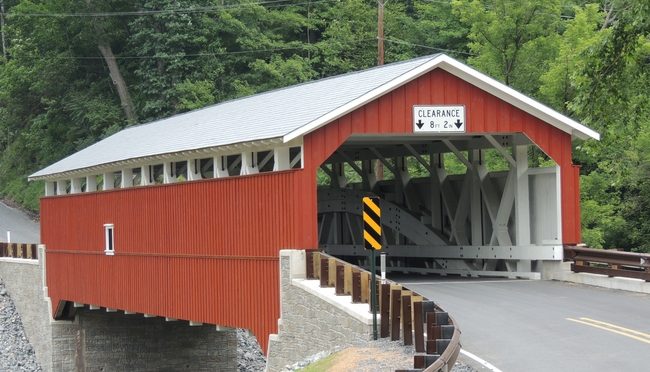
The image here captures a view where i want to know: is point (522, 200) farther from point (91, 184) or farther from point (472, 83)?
point (91, 184)

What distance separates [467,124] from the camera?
21.2 meters

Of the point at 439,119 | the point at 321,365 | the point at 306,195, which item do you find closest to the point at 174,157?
the point at 306,195

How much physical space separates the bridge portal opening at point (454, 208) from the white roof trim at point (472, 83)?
A: 1.04m

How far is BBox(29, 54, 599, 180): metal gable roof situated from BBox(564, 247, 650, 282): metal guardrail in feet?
7.60

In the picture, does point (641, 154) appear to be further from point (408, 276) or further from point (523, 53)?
point (408, 276)

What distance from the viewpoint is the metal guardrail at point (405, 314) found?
11.8m

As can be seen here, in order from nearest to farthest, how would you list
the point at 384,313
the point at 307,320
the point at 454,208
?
the point at 384,313 → the point at 307,320 → the point at 454,208

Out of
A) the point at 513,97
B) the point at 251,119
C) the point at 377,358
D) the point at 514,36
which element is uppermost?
the point at 514,36

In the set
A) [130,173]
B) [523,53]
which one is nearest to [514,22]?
[523,53]

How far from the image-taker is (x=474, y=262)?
84.9 feet

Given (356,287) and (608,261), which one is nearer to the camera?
(356,287)

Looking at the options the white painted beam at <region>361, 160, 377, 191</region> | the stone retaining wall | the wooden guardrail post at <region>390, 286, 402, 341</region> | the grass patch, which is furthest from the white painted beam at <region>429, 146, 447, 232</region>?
the wooden guardrail post at <region>390, 286, 402, 341</region>

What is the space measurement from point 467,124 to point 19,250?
2046 centimetres

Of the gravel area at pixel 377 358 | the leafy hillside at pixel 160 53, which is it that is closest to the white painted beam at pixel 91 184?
the gravel area at pixel 377 358
